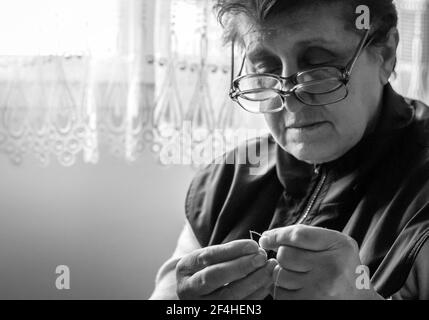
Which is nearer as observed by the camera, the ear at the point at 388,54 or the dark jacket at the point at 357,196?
the dark jacket at the point at 357,196

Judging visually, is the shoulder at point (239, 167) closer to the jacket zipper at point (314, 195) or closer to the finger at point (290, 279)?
the jacket zipper at point (314, 195)

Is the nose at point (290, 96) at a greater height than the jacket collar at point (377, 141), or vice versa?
the nose at point (290, 96)

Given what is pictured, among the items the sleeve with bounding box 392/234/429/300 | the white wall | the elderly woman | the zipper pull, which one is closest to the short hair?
the elderly woman

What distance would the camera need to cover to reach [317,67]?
898 millimetres

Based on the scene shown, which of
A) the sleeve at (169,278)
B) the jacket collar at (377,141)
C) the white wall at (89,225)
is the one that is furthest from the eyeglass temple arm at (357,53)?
the white wall at (89,225)

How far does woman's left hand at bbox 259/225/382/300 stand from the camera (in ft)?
2.31

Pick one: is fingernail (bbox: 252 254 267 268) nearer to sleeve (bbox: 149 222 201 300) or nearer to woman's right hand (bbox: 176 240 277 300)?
woman's right hand (bbox: 176 240 277 300)

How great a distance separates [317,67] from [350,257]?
341mm

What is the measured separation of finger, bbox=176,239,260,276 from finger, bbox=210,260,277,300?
3 cm

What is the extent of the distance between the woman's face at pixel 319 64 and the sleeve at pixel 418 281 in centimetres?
24

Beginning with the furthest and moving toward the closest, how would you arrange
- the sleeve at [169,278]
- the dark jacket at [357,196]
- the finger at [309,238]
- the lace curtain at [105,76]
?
the lace curtain at [105,76] → the sleeve at [169,278] → the dark jacket at [357,196] → the finger at [309,238]

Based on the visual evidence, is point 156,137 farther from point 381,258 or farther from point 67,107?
point 381,258

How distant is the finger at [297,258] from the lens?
716 millimetres

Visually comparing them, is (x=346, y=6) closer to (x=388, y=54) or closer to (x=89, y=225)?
(x=388, y=54)
